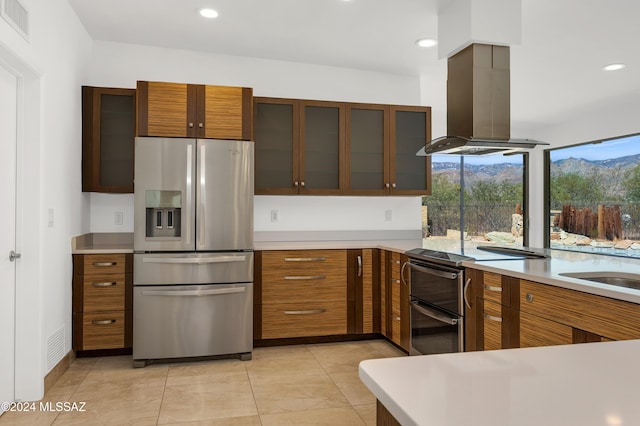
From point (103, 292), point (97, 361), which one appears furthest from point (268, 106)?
point (97, 361)

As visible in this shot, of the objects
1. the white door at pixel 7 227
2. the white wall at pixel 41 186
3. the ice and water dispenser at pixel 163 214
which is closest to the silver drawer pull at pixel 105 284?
the white wall at pixel 41 186

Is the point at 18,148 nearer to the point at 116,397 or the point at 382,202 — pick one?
the point at 116,397

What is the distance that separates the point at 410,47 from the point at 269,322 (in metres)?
2.67

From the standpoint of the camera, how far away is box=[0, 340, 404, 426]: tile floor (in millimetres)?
2504

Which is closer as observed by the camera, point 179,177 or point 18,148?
point 18,148

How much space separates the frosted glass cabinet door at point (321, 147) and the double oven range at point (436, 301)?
1.13 m

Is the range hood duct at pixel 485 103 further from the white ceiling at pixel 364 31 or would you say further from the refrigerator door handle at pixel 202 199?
the refrigerator door handle at pixel 202 199

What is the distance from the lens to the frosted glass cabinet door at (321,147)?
4113mm

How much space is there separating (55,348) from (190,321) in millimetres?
898

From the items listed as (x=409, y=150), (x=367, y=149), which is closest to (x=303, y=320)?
(x=367, y=149)

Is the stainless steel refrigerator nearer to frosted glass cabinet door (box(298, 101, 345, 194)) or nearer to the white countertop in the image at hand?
frosted glass cabinet door (box(298, 101, 345, 194))

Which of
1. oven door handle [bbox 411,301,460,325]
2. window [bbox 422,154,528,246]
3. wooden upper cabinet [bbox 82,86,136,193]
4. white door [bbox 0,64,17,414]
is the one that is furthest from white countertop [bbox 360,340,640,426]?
window [bbox 422,154,528,246]

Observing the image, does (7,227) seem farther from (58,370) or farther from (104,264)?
(58,370)

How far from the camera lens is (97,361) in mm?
3451
